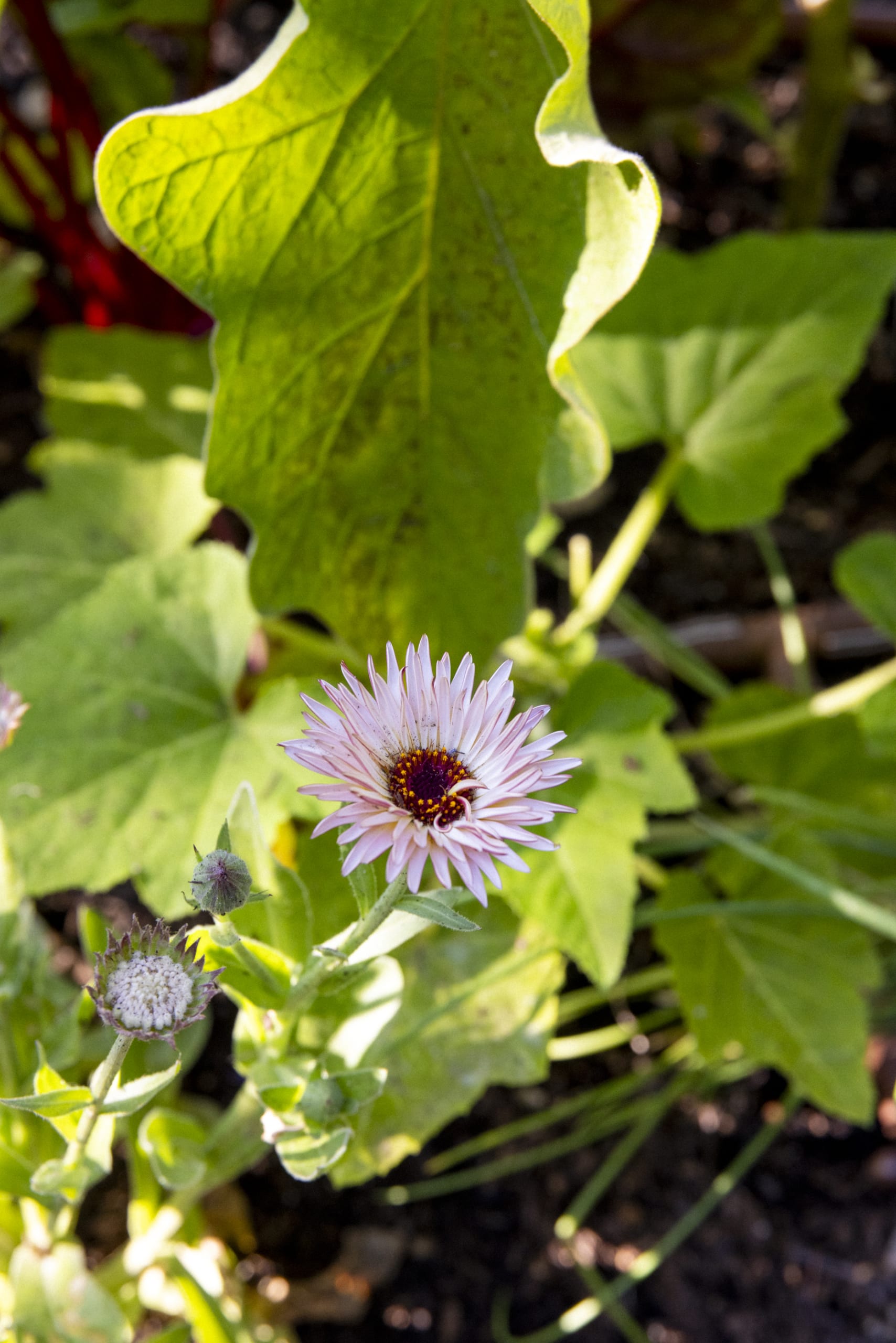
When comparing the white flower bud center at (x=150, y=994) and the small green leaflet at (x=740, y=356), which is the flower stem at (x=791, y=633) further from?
the white flower bud center at (x=150, y=994)

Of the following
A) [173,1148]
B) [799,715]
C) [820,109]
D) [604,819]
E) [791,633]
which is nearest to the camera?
[173,1148]

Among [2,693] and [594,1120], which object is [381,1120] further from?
[2,693]

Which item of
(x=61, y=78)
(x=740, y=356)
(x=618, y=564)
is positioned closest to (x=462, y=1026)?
(x=618, y=564)

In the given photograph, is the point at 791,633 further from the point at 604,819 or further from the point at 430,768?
the point at 430,768

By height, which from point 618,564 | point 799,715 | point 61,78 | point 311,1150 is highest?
point 61,78

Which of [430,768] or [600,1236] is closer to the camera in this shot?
[430,768]

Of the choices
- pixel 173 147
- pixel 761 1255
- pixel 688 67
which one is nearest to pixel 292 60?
pixel 173 147

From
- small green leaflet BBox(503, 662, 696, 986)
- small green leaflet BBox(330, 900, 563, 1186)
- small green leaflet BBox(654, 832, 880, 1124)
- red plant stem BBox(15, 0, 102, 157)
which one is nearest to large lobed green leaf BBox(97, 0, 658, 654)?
small green leaflet BBox(503, 662, 696, 986)
